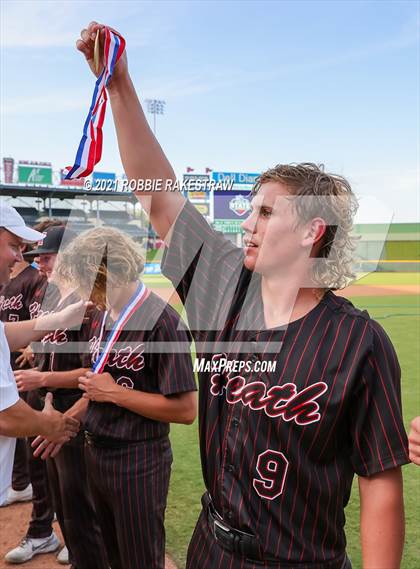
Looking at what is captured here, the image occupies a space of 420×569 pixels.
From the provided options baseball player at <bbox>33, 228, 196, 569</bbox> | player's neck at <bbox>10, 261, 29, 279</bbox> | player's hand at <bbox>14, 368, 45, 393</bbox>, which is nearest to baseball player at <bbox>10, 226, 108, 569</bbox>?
player's hand at <bbox>14, 368, 45, 393</bbox>

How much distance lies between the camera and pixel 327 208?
1.60 meters

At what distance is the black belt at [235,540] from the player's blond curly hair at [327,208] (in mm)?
804

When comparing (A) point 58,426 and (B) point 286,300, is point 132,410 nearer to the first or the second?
(A) point 58,426

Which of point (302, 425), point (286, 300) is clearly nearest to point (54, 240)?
point (286, 300)

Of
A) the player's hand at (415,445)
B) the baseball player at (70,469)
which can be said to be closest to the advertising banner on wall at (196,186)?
the baseball player at (70,469)

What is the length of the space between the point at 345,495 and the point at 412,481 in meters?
3.43

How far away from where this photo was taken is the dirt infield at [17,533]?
3.48 metres

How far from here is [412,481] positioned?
4.52 meters

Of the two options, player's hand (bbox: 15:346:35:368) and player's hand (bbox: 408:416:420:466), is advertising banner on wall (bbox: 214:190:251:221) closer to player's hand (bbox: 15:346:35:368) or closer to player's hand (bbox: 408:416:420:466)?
player's hand (bbox: 15:346:35:368)

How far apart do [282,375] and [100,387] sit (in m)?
1.34

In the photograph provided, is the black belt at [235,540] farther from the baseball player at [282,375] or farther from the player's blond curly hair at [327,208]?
the player's blond curly hair at [327,208]

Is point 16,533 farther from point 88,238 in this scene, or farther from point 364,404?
point 364,404

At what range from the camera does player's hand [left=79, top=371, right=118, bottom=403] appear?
2.56 m

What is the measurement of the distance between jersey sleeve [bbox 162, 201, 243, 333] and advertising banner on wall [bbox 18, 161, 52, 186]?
51.4m
